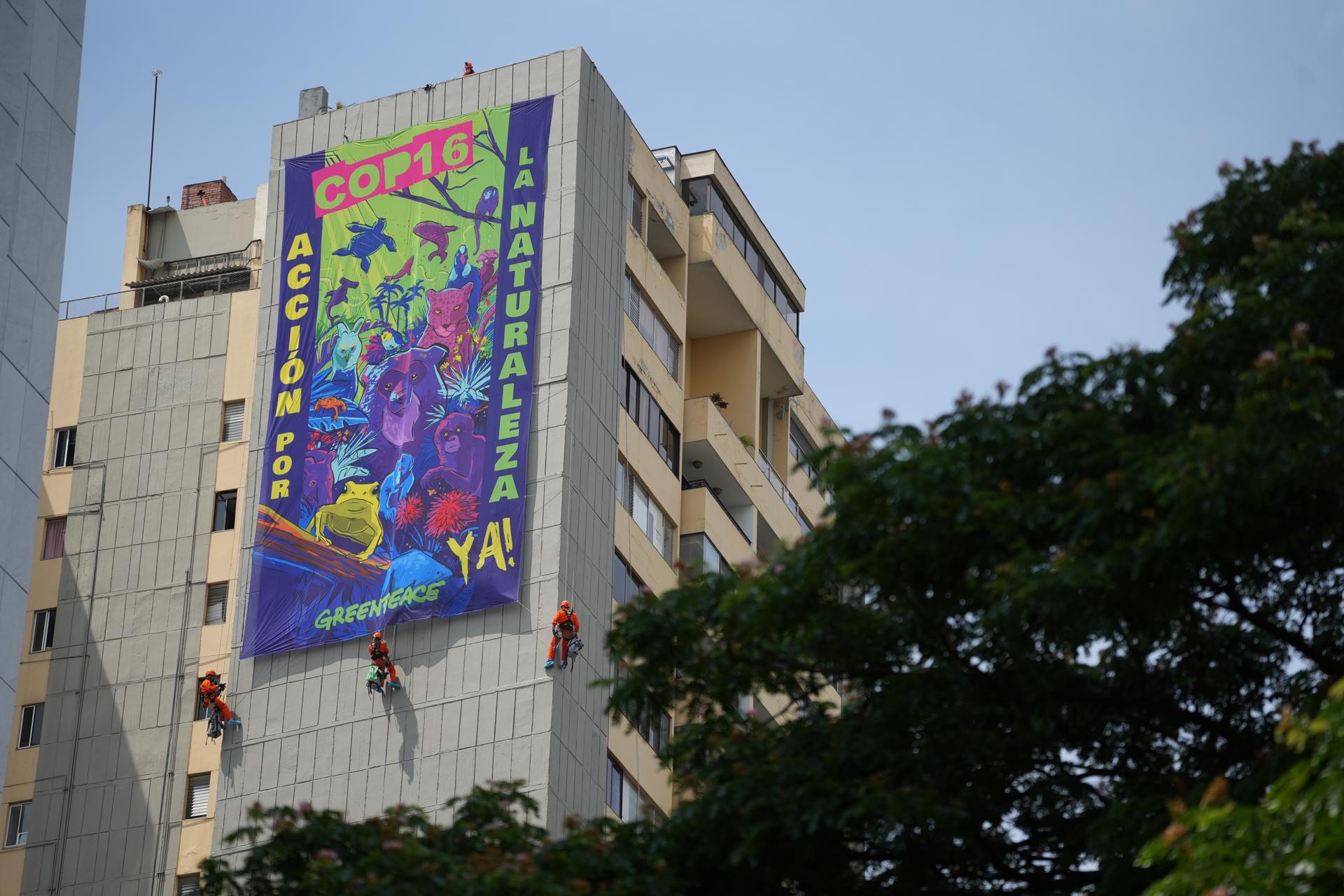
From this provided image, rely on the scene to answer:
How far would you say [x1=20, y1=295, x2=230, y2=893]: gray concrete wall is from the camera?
2101 inches

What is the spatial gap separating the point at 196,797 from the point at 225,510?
7.06 meters

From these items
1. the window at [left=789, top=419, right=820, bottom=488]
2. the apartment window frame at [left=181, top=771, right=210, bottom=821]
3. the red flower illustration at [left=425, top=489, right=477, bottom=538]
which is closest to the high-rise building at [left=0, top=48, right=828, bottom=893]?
the apartment window frame at [left=181, top=771, right=210, bottom=821]

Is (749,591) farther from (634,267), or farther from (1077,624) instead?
(634,267)

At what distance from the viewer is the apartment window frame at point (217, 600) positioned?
2143 inches

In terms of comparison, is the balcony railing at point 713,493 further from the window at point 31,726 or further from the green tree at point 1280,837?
the green tree at point 1280,837

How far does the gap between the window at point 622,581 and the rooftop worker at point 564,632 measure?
142 inches

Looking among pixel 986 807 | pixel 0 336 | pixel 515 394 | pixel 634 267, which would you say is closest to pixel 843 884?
pixel 986 807

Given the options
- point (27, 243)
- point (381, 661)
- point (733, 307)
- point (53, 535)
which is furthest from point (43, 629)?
point (27, 243)

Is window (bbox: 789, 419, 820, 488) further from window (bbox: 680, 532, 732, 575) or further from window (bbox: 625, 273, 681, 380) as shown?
window (bbox: 680, 532, 732, 575)

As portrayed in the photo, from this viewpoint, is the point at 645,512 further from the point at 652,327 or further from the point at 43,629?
the point at 43,629

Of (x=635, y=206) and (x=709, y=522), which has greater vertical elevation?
(x=635, y=206)

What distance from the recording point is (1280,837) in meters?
17.3

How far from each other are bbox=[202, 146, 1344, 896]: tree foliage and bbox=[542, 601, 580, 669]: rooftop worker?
73.6 ft

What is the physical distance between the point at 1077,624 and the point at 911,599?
7.04 feet
